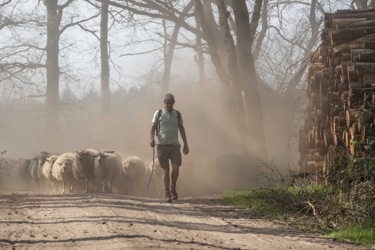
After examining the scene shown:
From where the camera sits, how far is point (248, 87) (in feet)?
64.6

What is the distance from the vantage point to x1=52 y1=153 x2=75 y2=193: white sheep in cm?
1798

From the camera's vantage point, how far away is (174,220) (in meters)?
9.30

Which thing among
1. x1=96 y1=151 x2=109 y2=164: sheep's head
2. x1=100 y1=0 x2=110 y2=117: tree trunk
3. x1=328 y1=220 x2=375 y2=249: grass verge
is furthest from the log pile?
x1=100 y1=0 x2=110 y2=117: tree trunk

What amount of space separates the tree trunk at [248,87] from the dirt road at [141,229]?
774 cm

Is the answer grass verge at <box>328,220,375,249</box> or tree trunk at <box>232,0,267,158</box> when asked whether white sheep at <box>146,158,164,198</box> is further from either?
grass verge at <box>328,220,375,249</box>

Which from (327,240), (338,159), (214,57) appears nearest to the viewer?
(327,240)

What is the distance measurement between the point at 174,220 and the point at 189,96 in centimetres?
2347

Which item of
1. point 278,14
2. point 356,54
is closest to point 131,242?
point 356,54

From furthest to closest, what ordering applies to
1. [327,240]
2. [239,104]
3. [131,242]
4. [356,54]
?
[239,104], [356,54], [327,240], [131,242]

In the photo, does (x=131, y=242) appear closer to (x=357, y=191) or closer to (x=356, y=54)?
(x=357, y=191)

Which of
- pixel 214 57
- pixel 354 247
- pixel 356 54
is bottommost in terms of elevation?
pixel 354 247

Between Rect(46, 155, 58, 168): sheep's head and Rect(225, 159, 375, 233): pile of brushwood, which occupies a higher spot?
Rect(46, 155, 58, 168): sheep's head

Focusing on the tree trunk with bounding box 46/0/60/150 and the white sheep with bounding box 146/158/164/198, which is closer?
the white sheep with bounding box 146/158/164/198

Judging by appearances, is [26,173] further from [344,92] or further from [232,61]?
[344,92]
